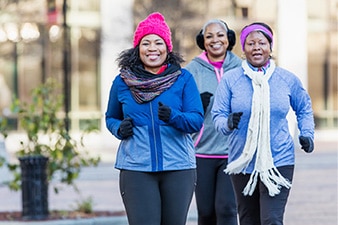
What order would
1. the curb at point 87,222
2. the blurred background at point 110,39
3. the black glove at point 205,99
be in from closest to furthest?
the black glove at point 205,99
the curb at point 87,222
the blurred background at point 110,39

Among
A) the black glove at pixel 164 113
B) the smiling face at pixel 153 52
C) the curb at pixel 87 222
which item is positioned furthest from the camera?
the curb at pixel 87 222

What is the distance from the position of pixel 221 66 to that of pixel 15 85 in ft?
78.0

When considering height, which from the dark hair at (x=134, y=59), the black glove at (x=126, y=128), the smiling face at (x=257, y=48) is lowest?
the black glove at (x=126, y=128)

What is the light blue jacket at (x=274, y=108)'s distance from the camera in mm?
6184

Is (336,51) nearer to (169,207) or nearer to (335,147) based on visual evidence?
(335,147)

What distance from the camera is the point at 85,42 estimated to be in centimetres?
3066

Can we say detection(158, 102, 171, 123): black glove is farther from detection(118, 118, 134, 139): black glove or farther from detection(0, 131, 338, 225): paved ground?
detection(0, 131, 338, 225): paved ground

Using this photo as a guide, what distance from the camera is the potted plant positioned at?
10562 mm

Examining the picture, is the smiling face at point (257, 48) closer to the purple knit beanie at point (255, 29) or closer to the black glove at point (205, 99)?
the purple knit beanie at point (255, 29)

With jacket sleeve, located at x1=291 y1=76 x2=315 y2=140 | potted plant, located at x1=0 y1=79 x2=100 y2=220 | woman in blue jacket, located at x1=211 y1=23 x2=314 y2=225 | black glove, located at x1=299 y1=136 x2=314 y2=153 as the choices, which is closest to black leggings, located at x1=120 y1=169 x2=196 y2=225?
woman in blue jacket, located at x1=211 y1=23 x2=314 y2=225

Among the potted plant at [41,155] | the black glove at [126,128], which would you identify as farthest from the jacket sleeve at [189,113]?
the potted plant at [41,155]

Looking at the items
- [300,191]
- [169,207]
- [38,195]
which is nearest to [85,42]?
[300,191]

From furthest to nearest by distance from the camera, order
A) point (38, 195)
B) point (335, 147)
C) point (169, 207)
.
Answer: point (335, 147)
point (38, 195)
point (169, 207)

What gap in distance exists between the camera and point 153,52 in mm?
5676
